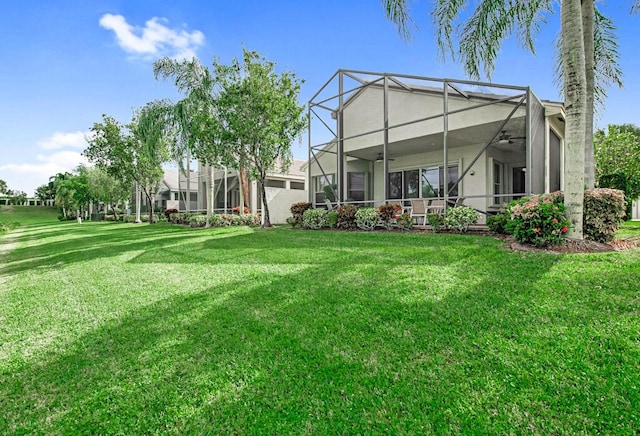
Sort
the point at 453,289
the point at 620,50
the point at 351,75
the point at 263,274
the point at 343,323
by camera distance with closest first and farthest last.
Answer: the point at 343,323 → the point at 453,289 → the point at 263,274 → the point at 620,50 → the point at 351,75

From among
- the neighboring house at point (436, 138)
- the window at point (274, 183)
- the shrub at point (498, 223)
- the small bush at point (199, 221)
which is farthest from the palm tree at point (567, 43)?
the window at point (274, 183)

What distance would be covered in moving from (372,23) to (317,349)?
12.2 meters

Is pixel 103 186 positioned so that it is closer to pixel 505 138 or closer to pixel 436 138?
pixel 436 138

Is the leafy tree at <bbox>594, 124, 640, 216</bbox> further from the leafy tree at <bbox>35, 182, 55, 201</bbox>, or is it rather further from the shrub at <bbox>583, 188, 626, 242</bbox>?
the leafy tree at <bbox>35, 182, 55, 201</bbox>

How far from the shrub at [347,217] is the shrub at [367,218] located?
0.34 meters

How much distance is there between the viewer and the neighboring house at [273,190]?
17.2 meters

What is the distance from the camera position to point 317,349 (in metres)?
2.78

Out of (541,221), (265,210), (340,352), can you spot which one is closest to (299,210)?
(265,210)

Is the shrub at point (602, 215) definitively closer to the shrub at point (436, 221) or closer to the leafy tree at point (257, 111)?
the shrub at point (436, 221)

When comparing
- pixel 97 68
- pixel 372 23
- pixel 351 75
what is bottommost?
pixel 351 75

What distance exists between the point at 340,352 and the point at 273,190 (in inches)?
579

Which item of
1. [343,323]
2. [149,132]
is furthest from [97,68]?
[343,323]

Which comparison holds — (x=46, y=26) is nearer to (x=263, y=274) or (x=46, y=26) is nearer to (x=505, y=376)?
(x=263, y=274)

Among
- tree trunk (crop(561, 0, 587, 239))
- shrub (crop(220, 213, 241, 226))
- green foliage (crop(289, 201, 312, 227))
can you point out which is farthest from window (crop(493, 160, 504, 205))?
shrub (crop(220, 213, 241, 226))
